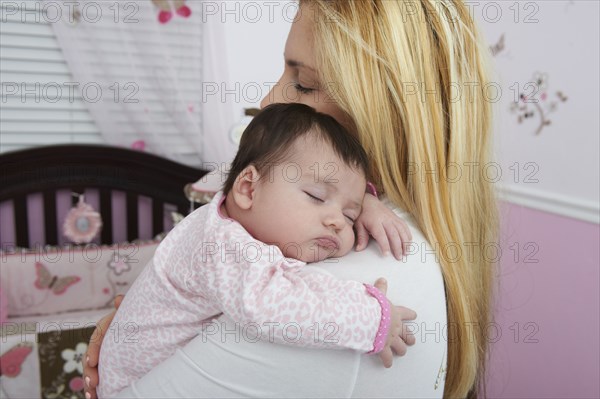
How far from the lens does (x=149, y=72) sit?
240cm

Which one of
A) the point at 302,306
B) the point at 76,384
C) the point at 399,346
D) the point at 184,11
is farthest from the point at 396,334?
the point at 184,11

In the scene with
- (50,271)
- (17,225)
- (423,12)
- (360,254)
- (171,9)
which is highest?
(171,9)

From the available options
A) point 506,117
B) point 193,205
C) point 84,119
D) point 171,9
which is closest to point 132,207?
point 193,205

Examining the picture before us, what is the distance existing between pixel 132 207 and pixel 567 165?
6.02 feet

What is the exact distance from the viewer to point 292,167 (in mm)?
867

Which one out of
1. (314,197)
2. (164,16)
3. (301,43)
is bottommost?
(314,197)

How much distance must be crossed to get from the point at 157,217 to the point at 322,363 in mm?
2029

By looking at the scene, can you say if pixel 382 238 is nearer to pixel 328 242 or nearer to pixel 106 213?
pixel 328 242

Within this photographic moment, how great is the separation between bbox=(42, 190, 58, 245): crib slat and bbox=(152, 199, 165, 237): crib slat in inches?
16.8

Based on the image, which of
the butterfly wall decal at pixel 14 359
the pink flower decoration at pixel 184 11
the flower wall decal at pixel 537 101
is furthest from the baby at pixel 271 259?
the pink flower decoration at pixel 184 11

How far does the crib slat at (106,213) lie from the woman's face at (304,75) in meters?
1.70

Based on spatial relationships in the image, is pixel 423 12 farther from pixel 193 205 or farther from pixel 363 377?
pixel 193 205

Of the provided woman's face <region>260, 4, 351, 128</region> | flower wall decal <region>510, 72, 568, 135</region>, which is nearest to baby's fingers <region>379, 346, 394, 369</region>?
woman's face <region>260, 4, 351, 128</region>

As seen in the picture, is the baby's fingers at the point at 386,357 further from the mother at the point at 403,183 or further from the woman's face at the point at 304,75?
the woman's face at the point at 304,75
